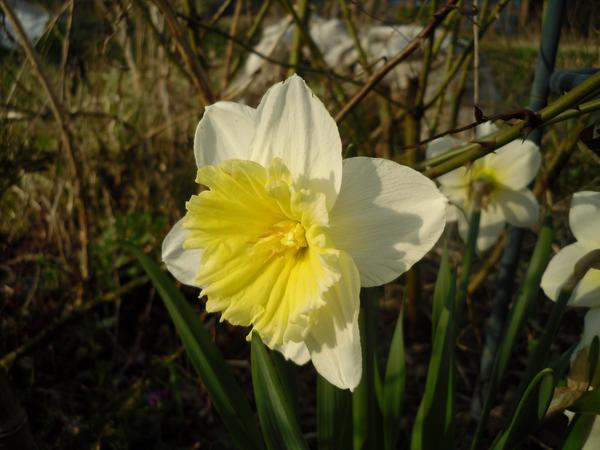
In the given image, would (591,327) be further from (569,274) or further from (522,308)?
(522,308)

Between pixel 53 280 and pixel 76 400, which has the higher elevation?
pixel 53 280

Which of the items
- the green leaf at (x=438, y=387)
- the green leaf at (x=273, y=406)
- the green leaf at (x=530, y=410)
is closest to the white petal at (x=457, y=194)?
the green leaf at (x=438, y=387)

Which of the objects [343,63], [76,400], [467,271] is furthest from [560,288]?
[343,63]

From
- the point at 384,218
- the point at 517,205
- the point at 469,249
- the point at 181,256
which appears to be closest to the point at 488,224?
the point at 517,205

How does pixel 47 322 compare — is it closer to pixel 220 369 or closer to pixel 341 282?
pixel 220 369

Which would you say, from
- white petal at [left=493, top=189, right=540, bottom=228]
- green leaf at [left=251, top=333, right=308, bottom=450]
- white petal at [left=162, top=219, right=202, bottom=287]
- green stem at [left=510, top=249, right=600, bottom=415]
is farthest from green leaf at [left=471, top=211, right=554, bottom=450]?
white petal at [left=162, top=219, right=202, bottom=287]

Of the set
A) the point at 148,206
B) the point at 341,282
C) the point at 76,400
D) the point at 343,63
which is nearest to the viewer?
the point at 341,282

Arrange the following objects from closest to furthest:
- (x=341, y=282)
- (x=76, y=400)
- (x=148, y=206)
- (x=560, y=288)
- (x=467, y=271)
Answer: (x=341, y=282), (x=560, y=288), (x=467, y=271), (x=76, y=400), (x=148, y=206)
